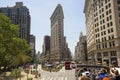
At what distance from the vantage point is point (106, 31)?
74.6m

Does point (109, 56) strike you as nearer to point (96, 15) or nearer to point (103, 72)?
point (96, 15)

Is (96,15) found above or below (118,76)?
above

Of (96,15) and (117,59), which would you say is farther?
(96,15)

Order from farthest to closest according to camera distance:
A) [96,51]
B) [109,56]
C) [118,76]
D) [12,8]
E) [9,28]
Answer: [12,8] < [96,51] < [109,56] < [9,28] < [118,76]

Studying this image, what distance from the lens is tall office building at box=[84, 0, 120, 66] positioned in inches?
2702

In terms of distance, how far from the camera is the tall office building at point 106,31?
68.6m

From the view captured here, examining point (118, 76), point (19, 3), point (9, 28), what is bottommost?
point (118, 76)

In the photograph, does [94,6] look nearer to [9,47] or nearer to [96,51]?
[96,51]

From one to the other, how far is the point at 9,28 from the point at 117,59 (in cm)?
4008

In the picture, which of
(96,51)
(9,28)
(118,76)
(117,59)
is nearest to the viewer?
(118,76)

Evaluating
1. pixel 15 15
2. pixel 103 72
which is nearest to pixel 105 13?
pixel 103 72

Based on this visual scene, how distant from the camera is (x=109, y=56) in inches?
2817

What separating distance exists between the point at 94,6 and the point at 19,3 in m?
128

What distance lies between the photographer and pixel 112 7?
70750mm
